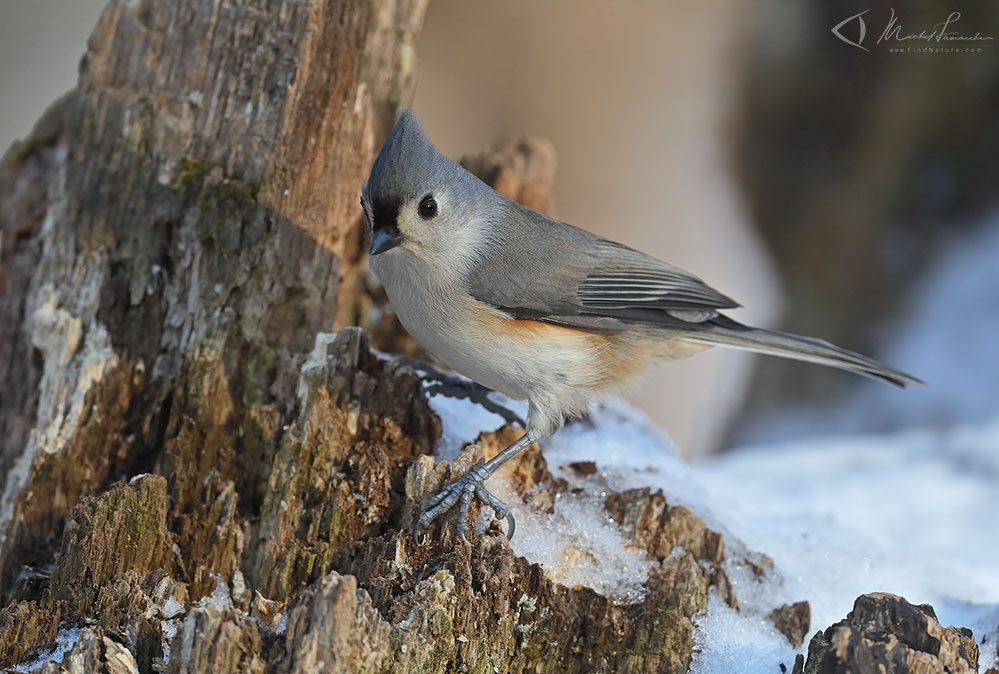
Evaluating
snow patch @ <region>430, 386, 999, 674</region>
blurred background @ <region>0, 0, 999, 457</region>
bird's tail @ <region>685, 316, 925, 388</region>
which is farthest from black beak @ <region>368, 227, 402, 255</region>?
blurred background @ <region>0, 0, 999, 457</region>

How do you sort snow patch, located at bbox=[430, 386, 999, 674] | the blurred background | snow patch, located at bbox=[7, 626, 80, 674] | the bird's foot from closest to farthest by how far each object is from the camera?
snow patch, located at bbox=[7, 626, 80, 674] → the bird's foot → snow patch, located at bbox=[430, 386, 999, 674] → the blurred background

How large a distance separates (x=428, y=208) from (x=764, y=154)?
4.58 m

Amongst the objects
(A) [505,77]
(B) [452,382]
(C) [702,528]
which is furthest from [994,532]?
(A) [505,77]

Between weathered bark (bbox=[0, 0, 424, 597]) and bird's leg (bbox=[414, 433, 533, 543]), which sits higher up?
weathered bark (bbox=[0, 0, 424, 597])

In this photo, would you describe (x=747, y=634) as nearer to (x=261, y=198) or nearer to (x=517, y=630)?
(x=517, y=630)

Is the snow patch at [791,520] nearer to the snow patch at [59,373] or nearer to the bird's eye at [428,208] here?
the bird's eye at [428,208]

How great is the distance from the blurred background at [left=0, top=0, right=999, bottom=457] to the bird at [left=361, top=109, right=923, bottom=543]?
108 inches

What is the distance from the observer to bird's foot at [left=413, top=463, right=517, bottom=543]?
265cm

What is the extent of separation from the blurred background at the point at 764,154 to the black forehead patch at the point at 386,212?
3.79 m

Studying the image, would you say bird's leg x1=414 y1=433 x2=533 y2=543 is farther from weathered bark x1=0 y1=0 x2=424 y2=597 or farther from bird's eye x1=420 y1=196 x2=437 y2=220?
bird's eye x1=420 y1=196 x2=437 y2=220

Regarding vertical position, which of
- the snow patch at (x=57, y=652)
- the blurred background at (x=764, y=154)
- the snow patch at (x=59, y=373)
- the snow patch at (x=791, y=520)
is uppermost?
the blurred background at (x=764, y=154)

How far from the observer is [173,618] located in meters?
2.42

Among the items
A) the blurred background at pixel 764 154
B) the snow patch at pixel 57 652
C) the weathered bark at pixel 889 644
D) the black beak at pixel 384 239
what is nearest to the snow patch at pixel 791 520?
the weathered bark at pixel 889 644

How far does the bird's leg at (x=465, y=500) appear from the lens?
2650mm
